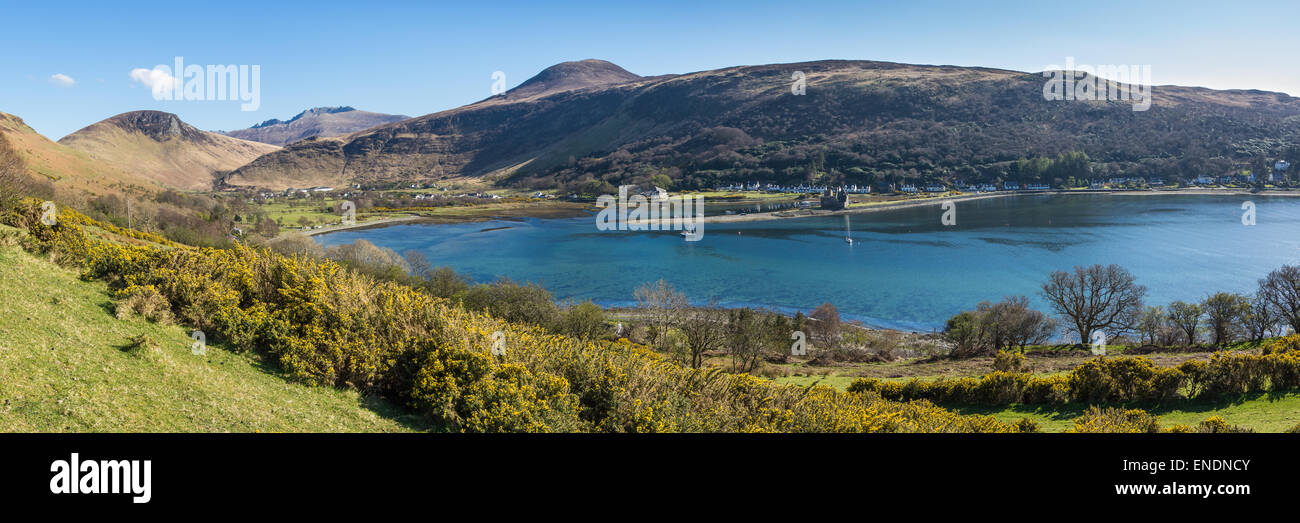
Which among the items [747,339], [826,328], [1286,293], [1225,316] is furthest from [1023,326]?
[747,339]

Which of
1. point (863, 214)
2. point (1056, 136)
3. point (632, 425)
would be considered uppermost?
point (1056, 136)

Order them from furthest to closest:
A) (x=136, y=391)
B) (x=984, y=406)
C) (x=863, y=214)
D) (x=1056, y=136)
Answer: (x=1056, y=136), (x=863, y=214), (x=984, y=406), (x=136, y=391)

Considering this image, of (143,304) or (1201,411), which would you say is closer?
(143,304)

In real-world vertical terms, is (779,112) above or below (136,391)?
above

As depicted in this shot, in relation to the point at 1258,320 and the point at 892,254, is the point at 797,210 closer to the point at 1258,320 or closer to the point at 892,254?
the point at 892,254
